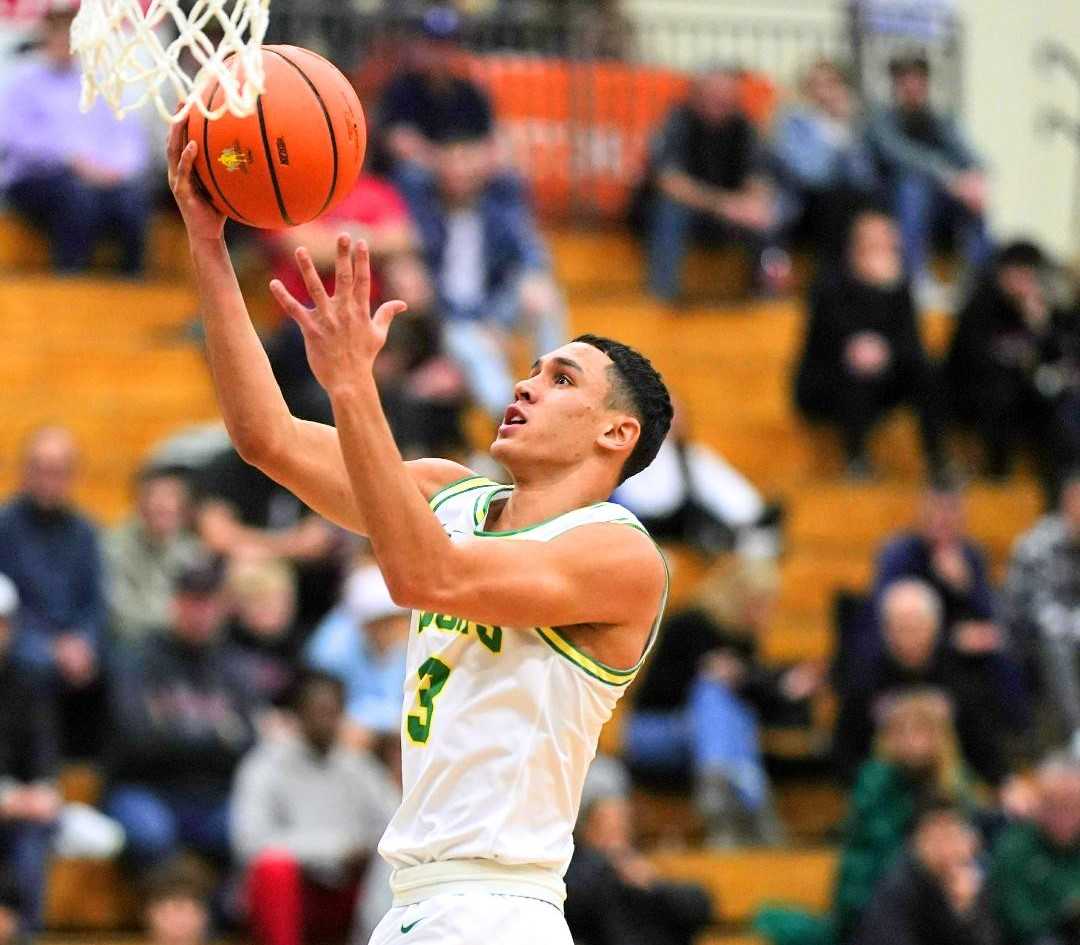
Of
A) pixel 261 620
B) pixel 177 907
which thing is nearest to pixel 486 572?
pixel 177 907

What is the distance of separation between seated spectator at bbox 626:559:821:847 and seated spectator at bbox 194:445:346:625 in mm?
1573

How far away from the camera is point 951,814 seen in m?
9.30

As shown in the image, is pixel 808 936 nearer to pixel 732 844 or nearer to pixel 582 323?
pixel 732 844

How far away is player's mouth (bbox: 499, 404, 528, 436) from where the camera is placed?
4980mm

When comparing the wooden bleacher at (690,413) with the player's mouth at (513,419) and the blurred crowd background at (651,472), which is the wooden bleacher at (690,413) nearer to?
the blurred crowd background at (651,472)

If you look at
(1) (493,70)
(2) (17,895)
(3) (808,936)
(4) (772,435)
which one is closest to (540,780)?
(2) (17,895)

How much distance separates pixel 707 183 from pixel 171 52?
9.30m

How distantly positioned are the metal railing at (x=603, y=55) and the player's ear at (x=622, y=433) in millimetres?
8528

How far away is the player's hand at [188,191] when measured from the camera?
488 centimetres

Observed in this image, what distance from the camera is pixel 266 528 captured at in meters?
10.7

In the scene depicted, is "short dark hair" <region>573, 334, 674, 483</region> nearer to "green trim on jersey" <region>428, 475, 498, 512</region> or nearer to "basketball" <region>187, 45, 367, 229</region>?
"green trim on jersey" <region>428, 475, 498, 512</region>

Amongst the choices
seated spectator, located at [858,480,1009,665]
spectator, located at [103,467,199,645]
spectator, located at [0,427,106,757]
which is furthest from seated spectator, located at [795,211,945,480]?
spectator, located at [0,427,106,757]

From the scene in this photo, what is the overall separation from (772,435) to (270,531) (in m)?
3.88

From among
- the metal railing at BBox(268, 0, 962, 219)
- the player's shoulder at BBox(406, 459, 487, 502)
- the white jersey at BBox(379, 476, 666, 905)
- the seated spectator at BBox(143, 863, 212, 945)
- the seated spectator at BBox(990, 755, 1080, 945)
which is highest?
the player's shoulder at BBox(406, 459, 487, 502)
